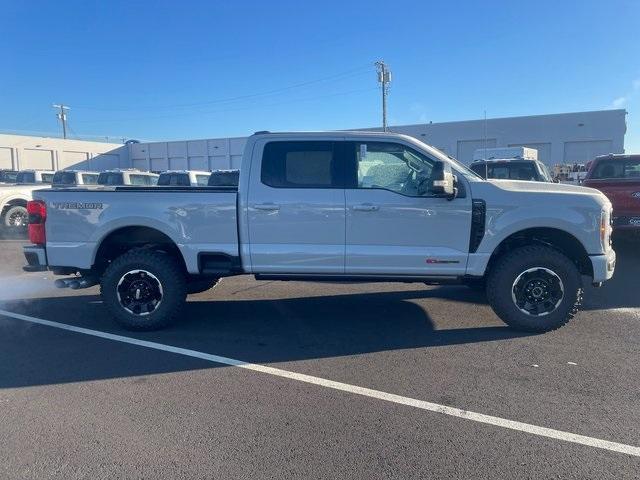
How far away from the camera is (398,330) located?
565 cm

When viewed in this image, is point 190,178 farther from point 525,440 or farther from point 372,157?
point 525,440

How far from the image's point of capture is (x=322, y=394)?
4.03 meters

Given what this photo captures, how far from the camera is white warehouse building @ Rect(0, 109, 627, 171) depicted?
34594 mm

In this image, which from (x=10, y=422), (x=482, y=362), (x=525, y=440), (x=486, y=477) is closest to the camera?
(x=486, y=477)

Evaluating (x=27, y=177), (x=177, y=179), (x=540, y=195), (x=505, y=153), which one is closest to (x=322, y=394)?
(x=540, y=195)

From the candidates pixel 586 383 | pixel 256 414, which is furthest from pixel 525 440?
pixel 256 414

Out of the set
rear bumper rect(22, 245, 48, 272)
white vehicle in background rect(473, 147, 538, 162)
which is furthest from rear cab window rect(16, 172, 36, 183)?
white vehicle in background rect(473, 147, 538, 162)

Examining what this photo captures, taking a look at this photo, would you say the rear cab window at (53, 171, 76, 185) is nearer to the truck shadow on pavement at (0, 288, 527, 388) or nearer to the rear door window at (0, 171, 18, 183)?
the rear door window at (0, 171, 18, 183)

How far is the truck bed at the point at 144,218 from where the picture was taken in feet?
18.1

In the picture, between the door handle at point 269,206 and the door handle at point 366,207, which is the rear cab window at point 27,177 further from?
the door handle at point 366,207

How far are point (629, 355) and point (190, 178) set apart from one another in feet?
52.0

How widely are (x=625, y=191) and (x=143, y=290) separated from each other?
877 centimetres

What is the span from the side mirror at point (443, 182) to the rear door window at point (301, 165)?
40.0 inches

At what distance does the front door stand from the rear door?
164mm
